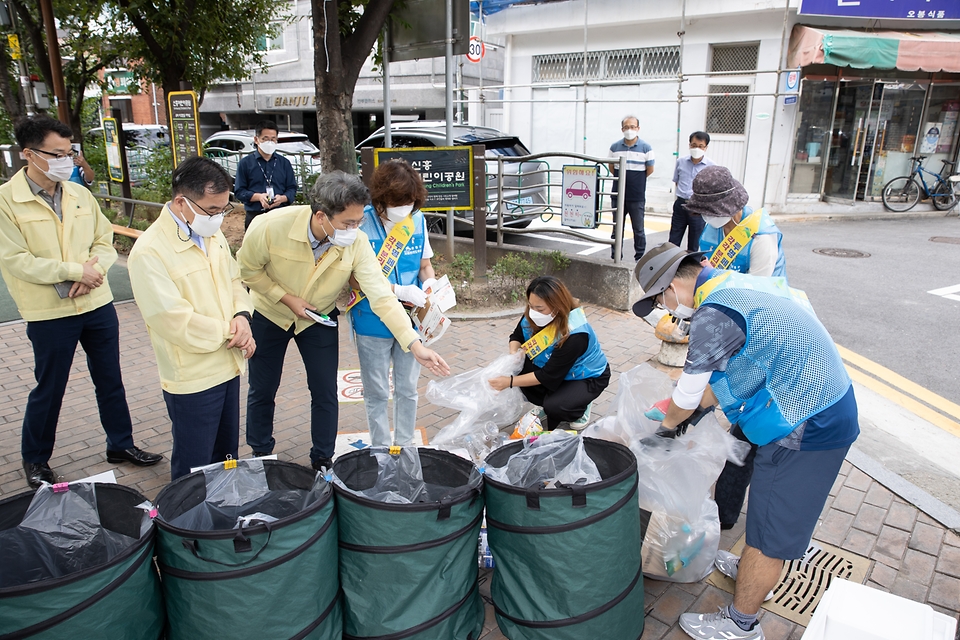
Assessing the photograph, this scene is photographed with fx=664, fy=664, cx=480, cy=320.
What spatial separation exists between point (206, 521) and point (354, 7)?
7.30m

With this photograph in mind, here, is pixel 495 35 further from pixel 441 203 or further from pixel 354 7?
pixel 441 203

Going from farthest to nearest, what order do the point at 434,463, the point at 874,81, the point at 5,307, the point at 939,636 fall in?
the point at 874,81
the point at 5,307
the point at 434,463
the point at 939,636

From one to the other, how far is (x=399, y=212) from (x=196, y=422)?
1368mm

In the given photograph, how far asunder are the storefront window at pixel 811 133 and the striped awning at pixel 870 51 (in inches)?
36.6

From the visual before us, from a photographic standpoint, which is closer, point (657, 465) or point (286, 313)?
point (657, 465)

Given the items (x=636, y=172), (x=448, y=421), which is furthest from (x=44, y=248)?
(x=636, y=172)

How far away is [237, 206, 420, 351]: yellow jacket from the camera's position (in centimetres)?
311

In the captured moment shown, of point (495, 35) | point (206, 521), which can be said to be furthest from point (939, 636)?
point (495, 35)

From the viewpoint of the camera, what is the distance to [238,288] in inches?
117

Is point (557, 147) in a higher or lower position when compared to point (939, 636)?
higher

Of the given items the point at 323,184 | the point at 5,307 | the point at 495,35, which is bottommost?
the point at 5,307

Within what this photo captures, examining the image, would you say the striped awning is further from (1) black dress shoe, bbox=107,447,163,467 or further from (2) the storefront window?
(1) black dress shoe, bbox=107,447,163,467

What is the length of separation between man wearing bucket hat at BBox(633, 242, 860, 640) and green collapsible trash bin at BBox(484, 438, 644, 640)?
1.26 feet

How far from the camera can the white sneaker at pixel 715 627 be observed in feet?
8.12
